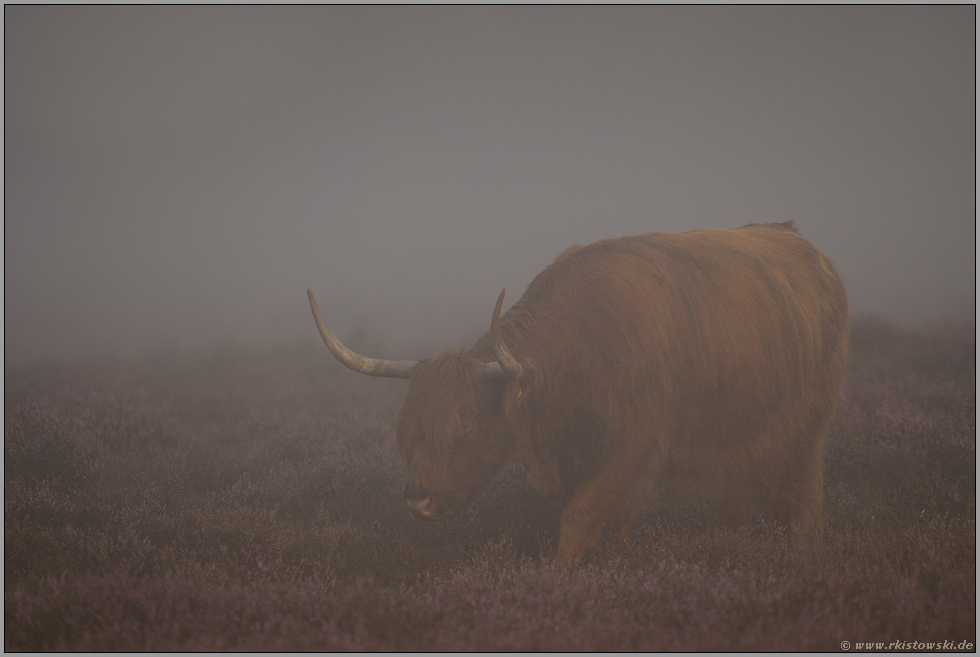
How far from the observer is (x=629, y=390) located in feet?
9.49

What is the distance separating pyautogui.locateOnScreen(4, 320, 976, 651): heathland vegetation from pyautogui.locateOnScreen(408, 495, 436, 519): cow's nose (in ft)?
0.94

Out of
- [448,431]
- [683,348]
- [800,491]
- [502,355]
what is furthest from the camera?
[800,491]

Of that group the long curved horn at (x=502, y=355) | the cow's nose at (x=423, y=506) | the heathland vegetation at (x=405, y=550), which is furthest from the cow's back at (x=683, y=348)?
the cow's nose at (x=423, y=506)

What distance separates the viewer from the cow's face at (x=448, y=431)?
2.85 m

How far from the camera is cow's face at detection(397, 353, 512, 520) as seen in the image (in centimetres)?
285

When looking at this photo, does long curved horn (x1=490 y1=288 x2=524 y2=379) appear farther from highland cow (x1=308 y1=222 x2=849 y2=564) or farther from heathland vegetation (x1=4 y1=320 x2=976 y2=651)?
heathland vegetation (x1=4 y1=320 x2=976 y2=651)

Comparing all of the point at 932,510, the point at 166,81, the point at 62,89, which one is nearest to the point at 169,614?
the point at 932,510

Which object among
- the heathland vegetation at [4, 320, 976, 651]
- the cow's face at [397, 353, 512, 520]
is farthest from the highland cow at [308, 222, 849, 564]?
the heathland vegetation at [4, 320, 976, 651]

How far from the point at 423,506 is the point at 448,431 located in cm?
46

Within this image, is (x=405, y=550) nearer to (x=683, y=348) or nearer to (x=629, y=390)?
(x=629, y=390)

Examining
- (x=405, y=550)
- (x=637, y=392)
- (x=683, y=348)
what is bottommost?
(x=405, y=550)

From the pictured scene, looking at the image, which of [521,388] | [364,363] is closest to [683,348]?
[521,388]

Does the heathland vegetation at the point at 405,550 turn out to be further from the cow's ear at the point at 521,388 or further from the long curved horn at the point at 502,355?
the long curved horn at the point at 502,355

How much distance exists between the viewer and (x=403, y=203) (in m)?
16.2
